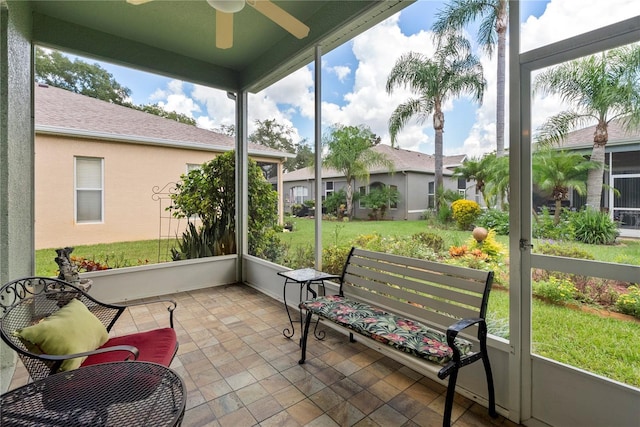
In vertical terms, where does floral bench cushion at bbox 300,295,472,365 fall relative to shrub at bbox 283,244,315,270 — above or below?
below

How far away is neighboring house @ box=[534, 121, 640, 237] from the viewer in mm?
1466

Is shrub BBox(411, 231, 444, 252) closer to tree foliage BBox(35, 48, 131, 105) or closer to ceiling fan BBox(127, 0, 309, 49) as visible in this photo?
ceiling fan BBox(127, 0, 309, 49)

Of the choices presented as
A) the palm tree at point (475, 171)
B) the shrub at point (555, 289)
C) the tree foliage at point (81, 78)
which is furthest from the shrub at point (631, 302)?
the tree foliage at point (81, 78)

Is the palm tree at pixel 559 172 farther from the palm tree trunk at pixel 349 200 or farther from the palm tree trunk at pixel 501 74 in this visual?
the palm tree trunk at pixel 349 200

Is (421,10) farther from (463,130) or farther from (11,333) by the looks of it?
(11,333)

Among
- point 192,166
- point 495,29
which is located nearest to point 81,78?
point 192,166

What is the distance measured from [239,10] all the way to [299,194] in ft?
7.21

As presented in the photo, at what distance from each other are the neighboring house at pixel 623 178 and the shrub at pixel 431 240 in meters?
0.99

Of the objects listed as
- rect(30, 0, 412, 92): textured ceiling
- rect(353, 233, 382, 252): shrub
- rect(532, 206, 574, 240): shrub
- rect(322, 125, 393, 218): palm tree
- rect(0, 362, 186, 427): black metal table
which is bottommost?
rect(0, 362, 186, 427): black metal table

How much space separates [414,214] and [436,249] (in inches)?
13.6

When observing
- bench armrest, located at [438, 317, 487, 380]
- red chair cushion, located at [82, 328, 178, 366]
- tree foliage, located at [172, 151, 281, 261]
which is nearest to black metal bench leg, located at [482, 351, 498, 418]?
bench armrest, located at [438, 317, 487, 380]

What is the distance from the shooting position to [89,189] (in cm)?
385

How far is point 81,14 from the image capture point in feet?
10.6

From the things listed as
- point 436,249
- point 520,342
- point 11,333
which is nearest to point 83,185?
point 11,333
